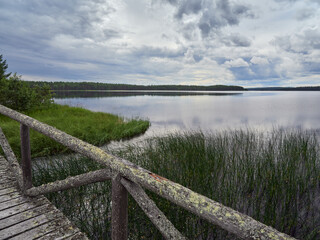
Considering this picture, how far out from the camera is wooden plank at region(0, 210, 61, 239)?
221 cm

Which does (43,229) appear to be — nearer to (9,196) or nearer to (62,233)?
(62,233)

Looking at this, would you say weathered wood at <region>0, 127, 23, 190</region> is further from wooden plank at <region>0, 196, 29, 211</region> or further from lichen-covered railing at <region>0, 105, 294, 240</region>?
lichen-covered railing at <region>0, 105, 294, 240</region>

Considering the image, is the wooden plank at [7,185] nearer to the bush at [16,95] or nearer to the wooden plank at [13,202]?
the wooden plank at [13,202]

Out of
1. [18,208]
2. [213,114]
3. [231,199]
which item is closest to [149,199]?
[18,208]

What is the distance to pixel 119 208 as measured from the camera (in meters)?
1.61

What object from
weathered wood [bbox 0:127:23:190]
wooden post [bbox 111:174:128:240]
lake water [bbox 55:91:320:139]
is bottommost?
lake water [bbox 55:91:320:139]

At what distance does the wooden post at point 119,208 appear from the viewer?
157 cm

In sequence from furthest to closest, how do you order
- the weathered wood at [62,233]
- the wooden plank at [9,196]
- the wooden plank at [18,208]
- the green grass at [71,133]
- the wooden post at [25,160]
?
the green grass at [71,133] → the wooden post at [25,160] → the wooden plank at [9,196] → the wooden plank at [18,208] → the weathered wood at [62,233]

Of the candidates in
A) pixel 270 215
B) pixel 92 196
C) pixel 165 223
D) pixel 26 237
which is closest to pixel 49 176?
pixel 92 196

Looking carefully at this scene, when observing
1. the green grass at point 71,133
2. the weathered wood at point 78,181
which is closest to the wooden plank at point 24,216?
the weathered wood at point 78,181

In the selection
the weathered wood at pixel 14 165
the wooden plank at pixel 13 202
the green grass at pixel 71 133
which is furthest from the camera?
the green grass at pixel 71 133

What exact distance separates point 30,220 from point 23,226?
12cm

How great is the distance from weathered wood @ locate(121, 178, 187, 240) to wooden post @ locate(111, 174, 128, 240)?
9 centimetres

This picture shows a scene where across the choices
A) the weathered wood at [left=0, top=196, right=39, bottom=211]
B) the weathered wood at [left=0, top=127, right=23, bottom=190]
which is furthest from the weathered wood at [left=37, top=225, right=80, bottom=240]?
the weathered wood at [left=0, top=127, right=23, bottom=190]
